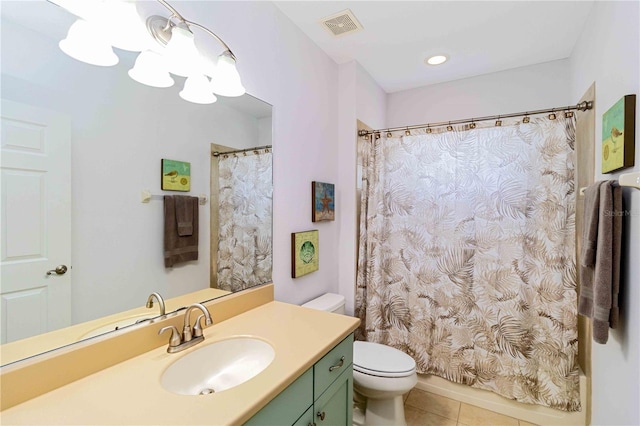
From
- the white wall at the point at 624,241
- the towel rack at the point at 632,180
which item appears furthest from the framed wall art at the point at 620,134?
the towel rack at the point at 632,180

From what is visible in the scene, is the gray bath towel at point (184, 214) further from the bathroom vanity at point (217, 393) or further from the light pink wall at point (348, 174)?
the light pink wall at point (348, 174)

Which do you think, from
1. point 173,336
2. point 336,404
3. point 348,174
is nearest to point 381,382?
point 336,404

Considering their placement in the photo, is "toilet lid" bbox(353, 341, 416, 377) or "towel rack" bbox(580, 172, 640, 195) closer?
"towel rack" bbox(580, 172, 640, 195)

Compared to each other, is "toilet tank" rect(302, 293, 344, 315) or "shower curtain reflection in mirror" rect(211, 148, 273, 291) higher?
"shower curtain reflection in mirror" rect(211, 148, 273, 291)

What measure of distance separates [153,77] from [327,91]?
1.31 meters

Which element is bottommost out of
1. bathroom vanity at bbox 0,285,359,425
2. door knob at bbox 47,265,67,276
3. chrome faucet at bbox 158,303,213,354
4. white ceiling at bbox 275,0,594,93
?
bathroom vanity at bbox 0,285,359,425

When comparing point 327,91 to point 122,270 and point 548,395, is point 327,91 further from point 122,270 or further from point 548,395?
point 548,395

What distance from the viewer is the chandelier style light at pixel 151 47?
867 millimetres

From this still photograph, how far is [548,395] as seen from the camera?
174 centimetres

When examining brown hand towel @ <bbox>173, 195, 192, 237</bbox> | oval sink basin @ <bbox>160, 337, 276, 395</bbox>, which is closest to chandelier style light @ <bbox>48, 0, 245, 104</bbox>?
brown hand towel @ <bbox>173, 195, 192, 237</bbox>

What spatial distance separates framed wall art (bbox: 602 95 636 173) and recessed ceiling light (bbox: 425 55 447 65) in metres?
1.15

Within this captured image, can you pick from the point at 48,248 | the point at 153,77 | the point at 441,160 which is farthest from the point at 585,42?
the point at 48,248

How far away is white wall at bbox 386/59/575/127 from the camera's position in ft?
7.20

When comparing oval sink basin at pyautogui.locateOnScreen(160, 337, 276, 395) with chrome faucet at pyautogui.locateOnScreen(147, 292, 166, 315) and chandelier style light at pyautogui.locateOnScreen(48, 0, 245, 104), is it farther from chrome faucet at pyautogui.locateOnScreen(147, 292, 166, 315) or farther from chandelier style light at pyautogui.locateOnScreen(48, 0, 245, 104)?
chandelier style light at pyautogui.locateOnScreen(48, 0, 245, 104)
